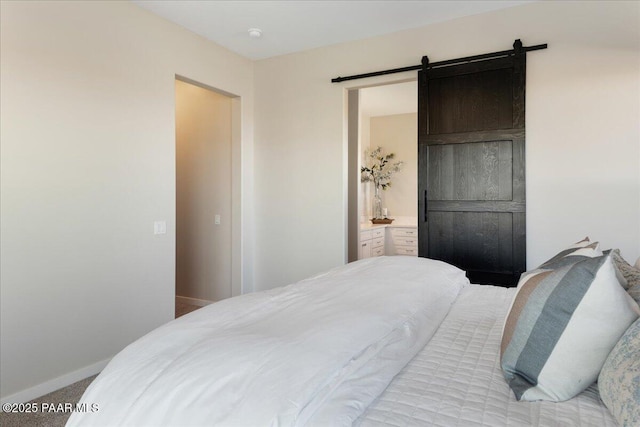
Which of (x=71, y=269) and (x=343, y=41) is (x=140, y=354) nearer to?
(x=71, y=269)

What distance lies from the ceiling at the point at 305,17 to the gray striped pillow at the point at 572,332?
106 inches

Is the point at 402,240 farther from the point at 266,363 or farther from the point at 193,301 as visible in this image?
the point at 266,363

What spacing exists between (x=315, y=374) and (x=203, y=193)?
3.81 meters

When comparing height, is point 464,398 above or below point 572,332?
below

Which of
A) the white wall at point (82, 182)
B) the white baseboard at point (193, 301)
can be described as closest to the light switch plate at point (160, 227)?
the white wall at point (82, 182)

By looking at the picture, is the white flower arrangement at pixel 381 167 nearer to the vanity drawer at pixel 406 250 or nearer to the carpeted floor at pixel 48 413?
the vanity drawer at pixel 406 250

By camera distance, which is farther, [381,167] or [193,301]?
[381,167]

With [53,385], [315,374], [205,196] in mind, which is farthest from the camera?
[205,196]

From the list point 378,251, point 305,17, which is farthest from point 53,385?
point 378,251

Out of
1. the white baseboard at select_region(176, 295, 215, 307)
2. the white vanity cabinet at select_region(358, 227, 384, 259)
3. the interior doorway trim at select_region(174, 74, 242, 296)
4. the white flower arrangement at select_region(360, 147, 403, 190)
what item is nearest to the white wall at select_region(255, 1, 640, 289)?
the interior doorway trim at select_region(174, 74, 242, 296)

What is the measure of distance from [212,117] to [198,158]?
50 cm

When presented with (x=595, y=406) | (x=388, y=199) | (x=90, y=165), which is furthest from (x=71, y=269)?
(x=388, y=199)

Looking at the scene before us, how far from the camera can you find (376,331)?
3.72 ft

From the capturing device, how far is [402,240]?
6051 mm
